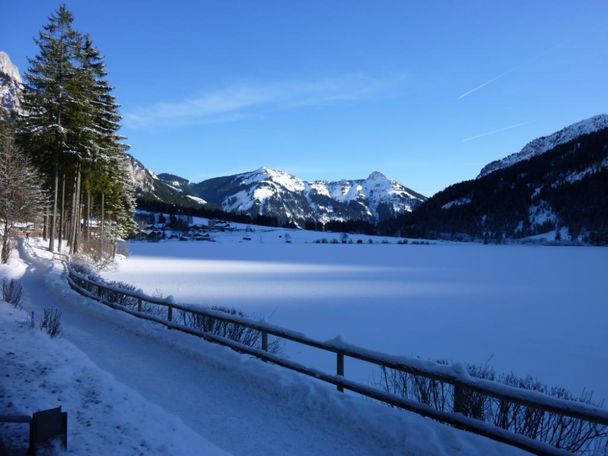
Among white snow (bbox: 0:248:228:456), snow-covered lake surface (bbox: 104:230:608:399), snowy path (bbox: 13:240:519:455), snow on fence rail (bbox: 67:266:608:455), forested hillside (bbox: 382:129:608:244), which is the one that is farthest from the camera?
forested hillside (bbox: 382:129:608:244)

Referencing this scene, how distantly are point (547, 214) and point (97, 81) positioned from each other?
170363mm

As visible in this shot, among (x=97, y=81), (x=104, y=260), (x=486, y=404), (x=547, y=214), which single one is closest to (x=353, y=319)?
(x=486, y=404)

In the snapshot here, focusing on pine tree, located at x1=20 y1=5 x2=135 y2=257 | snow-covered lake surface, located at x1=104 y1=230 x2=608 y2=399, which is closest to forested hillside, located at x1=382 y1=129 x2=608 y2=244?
snow-covered lake surface, located at x1=104 y1=230 x2=608 y2=399

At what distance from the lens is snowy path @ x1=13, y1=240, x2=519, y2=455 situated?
5.10 meters

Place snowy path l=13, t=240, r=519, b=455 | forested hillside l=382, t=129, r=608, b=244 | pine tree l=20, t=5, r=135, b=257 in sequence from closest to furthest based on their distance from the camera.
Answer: snowy path l=13, t=240, r=519, b=455 < pine tree l=20, t=5, r=135, b=257 < forested hillside l=382, t=129, r=608, b=244

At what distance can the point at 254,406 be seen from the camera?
630cm

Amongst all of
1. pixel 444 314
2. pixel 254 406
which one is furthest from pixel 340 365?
pixel 444 314

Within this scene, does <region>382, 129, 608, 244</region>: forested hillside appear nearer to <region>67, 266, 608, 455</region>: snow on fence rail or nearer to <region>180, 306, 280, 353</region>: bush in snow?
<region>180, 306, 280, 353</region>: bush in snow

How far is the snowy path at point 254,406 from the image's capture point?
16.7 feet

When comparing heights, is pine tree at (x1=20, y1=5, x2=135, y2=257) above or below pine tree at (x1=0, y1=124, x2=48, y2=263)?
above

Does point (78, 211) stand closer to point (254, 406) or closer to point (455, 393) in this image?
point (254, 406)

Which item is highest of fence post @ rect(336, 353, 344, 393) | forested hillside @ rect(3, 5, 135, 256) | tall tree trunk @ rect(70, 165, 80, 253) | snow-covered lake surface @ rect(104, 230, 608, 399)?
forested hillside @ rect(3, 5, 135, 256)

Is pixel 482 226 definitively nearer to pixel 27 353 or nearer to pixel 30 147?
pixel 30 147

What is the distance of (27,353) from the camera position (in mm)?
6574
